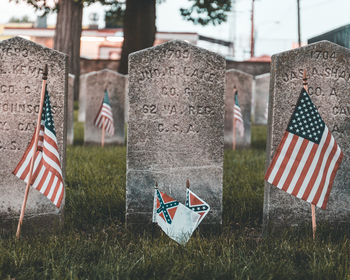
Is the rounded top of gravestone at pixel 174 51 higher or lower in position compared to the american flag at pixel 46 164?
higher

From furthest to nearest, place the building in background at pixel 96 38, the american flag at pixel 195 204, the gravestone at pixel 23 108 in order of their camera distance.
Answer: the building in background at pixel 96 38 → the gravestone at pixel 23 108 → the american flag at pixel 195 204

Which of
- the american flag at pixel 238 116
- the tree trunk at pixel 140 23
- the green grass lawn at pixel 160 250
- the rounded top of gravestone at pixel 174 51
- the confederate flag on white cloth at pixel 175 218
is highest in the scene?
the tree trunk at pixel 140 23

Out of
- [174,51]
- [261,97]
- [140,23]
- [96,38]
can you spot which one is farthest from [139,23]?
[96,38]

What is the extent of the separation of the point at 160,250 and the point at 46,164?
112 centimetres

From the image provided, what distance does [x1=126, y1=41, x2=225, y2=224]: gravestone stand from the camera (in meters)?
4.27

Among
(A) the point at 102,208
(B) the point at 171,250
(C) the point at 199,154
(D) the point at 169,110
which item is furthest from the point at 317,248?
(A) the point at 102,208

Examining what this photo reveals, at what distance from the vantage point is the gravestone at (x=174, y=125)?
4.27 metres

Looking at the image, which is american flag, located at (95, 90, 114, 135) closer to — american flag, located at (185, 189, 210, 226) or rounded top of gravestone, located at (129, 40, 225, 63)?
rounded top of gravestone, located at (129, 40, 225, 63)

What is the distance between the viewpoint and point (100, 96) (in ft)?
31.1

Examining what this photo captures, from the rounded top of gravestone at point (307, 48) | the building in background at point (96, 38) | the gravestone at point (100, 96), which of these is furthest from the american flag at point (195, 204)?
the building in background at point (96, 38)

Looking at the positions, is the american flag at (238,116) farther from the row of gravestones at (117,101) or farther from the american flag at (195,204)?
the american flag at (195,204)

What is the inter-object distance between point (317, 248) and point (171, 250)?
1.10 meters

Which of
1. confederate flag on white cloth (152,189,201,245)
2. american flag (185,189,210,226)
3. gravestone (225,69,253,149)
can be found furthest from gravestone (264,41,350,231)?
gravestone (225,69,253,149)

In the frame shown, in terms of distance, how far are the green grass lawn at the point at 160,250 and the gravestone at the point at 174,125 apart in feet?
1.31
